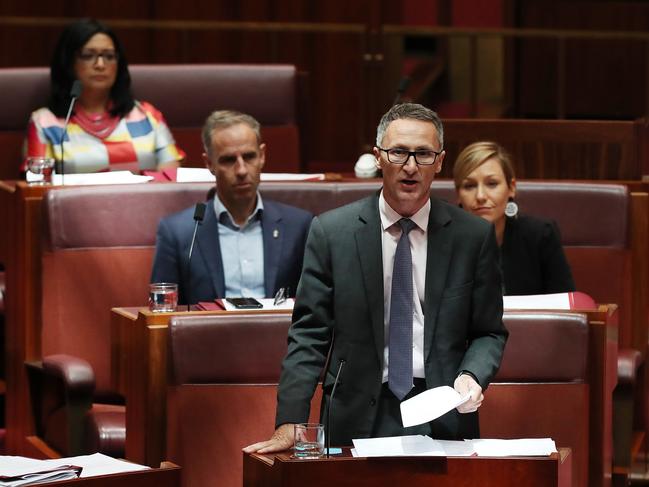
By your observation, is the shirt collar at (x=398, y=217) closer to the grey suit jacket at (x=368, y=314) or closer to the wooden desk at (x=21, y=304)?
the grey suit jacket at (x=368, y=314)

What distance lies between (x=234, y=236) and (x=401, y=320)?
35.8 inches

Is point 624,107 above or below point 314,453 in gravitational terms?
above

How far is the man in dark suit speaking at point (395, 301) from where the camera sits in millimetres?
1810

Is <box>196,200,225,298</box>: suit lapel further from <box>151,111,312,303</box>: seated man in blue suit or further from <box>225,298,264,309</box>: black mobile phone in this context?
<box>225,298,264,309</box>: black mobile phone

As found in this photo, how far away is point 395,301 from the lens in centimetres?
184

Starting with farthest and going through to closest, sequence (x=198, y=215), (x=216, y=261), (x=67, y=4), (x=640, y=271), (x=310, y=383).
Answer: (x=67, y=4) → (x=640, y=271) → (x=216, y=261) → (x=198, y=215) → (x=310, y=383)

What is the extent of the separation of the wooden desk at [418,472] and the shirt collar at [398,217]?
1.13ft

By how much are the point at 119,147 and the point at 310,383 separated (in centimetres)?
169

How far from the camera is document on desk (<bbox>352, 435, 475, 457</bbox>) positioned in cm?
170

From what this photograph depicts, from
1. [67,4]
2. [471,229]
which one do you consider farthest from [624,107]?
[471,229]

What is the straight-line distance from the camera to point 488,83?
5.00 m

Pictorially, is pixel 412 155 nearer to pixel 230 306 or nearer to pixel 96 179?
pixel 230 306

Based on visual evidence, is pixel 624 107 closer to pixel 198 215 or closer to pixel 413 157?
pixel 198 215

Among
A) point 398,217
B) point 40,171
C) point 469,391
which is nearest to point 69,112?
point 40,171
